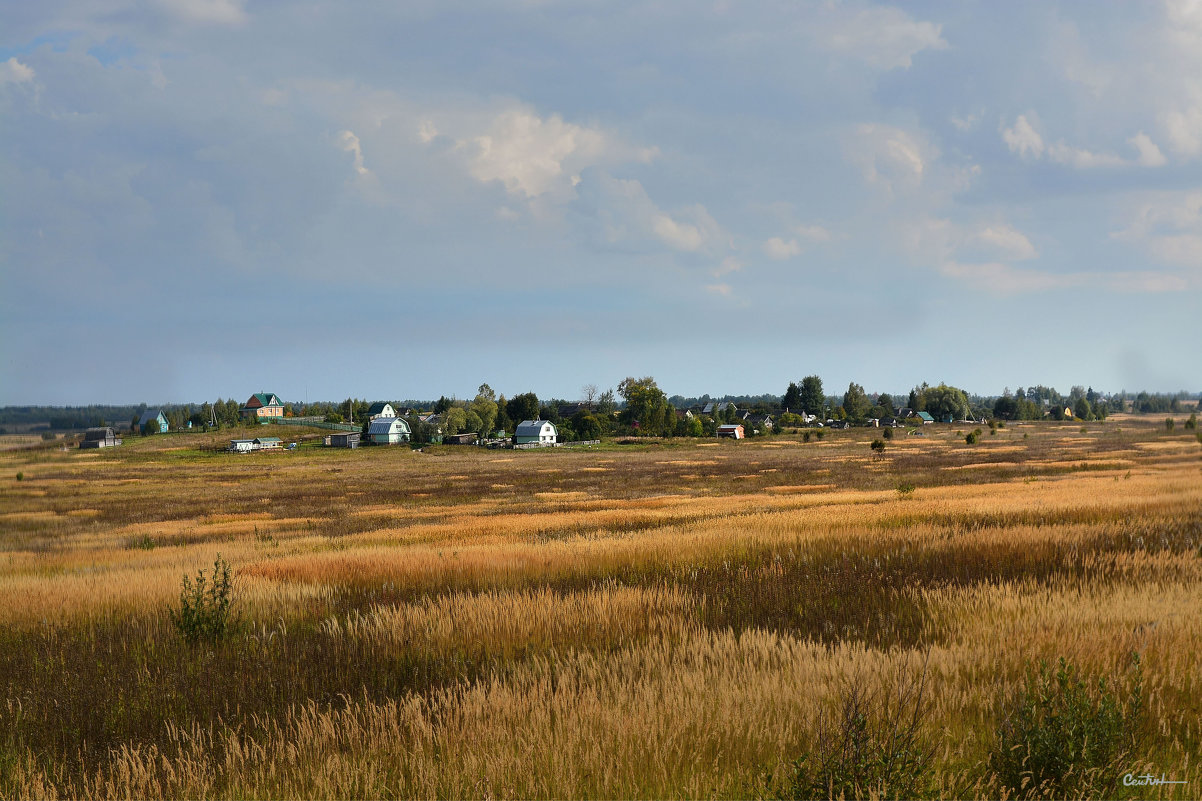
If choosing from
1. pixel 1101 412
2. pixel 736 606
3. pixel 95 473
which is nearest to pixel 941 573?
pixel 736 606

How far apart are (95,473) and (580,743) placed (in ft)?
216

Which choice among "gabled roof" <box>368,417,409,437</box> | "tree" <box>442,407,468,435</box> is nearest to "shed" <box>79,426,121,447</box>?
"gabled roof" <box>368,417,409,437</box>

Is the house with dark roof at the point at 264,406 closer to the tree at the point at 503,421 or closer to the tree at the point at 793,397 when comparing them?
the tree at the point at 503,421

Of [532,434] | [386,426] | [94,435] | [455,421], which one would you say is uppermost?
[94,435]

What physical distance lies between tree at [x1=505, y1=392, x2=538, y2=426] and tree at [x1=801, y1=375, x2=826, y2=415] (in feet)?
268

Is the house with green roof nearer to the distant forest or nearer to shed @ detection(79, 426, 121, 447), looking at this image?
the distant forest

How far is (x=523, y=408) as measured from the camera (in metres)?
143

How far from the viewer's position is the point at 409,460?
93375 mm

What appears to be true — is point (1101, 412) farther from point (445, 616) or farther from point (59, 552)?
point (59, 552)

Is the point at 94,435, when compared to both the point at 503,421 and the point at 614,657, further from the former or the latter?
the point at 503,421

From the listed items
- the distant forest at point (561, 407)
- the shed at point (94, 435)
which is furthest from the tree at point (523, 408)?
the shed at point (94, 435)

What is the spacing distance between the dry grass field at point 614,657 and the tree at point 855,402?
172 metres

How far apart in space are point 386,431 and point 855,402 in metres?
126

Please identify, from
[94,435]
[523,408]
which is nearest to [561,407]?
[523,408]
